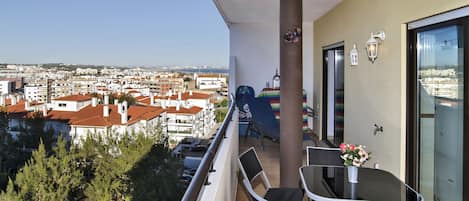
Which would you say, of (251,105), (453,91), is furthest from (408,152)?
(251,105)

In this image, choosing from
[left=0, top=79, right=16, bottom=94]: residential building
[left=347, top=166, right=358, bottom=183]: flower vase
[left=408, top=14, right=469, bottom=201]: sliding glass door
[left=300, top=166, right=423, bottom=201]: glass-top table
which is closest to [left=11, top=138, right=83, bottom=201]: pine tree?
[left=0, top=79, right=16, bottom=94]: residential building

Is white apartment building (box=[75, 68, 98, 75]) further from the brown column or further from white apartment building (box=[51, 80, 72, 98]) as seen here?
the brown column

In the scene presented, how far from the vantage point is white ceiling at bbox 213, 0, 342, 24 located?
16.8ft

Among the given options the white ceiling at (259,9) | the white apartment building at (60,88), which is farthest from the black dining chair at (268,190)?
the white apartment building at (60,88)

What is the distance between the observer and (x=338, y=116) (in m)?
5.88

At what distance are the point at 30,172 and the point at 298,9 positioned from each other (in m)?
6.01

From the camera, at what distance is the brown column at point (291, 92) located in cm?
310

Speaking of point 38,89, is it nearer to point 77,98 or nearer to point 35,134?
point 77,98

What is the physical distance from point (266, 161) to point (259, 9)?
2.48 m

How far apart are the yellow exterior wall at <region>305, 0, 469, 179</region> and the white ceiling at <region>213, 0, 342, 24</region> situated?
0.35 m

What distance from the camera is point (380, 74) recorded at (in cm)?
364

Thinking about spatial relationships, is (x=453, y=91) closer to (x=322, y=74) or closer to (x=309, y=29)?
(x=322, y=74)

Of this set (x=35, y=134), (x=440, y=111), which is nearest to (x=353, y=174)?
(x=440, y=111)

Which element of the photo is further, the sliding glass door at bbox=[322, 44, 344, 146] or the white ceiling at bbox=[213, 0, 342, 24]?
the sliding glass door at bbox=[322, 44, 344, 146]
